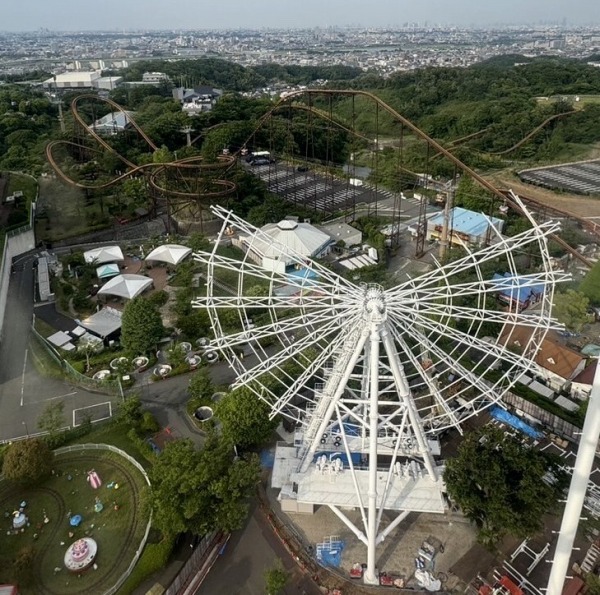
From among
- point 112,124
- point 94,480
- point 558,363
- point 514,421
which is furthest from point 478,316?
point 112,124

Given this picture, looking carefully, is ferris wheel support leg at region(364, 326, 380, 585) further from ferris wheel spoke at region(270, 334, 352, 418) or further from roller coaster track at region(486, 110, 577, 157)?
roller coaster track at region(486, 110, 577, 157)

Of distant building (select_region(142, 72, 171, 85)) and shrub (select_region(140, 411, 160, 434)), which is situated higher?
shrub (select_region(140, 411, 160, 434))

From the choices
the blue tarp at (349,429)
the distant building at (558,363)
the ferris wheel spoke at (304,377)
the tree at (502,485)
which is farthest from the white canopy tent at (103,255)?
the tree at (502,485)

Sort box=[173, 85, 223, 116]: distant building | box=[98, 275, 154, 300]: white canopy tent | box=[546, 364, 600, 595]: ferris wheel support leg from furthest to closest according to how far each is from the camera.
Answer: box=[173, 85, 223, 116]: distant building → box=[98, 275, 154, 300]: white canopy tent → box=[546, 364, 600, 595]: ferris wheel support leg

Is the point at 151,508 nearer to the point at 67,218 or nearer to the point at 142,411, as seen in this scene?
the point at 142,411

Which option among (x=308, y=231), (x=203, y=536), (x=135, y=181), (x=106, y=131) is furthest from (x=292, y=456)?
(x=106, y=131)

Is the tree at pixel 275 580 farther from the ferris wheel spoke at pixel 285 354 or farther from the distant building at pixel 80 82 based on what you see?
the distant building at pixel 80 82

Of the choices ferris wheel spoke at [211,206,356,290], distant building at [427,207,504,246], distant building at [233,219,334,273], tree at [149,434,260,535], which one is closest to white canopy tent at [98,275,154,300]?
distant building at [233,219,334,273]
